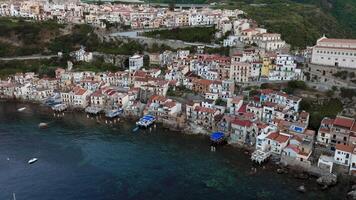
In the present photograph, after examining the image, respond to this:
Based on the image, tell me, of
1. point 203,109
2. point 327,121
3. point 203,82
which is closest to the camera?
point 327,121

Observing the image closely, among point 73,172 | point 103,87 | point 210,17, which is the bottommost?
point 73,172

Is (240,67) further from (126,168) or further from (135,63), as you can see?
(126,168)

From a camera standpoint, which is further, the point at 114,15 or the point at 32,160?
the point at 114,15

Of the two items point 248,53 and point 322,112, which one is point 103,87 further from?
point 322,112

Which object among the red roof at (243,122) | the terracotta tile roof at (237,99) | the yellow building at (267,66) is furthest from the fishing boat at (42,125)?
the yellow building at (267,66)

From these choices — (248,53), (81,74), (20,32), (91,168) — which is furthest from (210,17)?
A: (91,168)

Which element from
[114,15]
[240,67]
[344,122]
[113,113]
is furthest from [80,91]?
[114,15]
